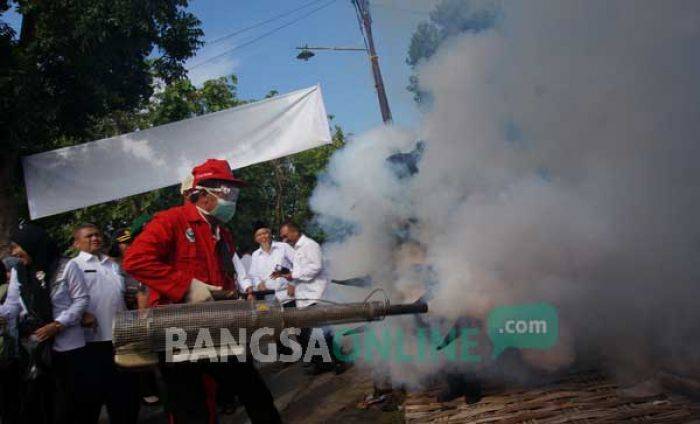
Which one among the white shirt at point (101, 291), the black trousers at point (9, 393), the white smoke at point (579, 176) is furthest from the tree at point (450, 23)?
the black trousers at point (9, 393)

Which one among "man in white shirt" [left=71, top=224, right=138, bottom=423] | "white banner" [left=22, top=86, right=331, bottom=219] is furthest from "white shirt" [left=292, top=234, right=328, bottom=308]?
"man in white shirt" [left=71, top=224, right=138, bottom=423]

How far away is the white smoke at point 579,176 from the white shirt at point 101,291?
247 cm

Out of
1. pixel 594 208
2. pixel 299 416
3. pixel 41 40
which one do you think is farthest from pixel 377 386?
pixel 41 40

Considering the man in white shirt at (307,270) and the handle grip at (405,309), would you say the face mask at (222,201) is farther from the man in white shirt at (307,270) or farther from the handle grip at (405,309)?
the man in white shirt at (307,270)

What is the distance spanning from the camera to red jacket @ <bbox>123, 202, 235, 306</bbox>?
3.33m

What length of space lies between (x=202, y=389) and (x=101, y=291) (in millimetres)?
1827

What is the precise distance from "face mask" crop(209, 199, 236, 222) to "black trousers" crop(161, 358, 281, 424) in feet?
2.95

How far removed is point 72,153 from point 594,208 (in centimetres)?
598

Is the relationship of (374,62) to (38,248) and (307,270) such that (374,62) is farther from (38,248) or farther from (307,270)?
(38,248)

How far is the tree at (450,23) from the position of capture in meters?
5.60

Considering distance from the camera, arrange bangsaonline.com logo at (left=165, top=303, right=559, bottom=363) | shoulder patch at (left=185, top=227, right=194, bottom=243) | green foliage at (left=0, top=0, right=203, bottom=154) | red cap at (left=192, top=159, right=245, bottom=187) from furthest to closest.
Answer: green foliage at (left=0, top=0, right=203, bottom=154)
red cap at (left=192, top=159, right=245, bottom=187)
shoulder patch at (left=185, top=227, right=194, bottom=243)
bangsaonline.com logo at (left=165, top=303, right=559, bottom=363)

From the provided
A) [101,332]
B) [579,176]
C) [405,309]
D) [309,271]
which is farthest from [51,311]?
[579,176]

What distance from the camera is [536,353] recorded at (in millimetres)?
4562

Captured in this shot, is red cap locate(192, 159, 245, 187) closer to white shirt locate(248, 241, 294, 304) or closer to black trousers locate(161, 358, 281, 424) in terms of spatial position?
black trousers locate(161, 358, 281, 424)
